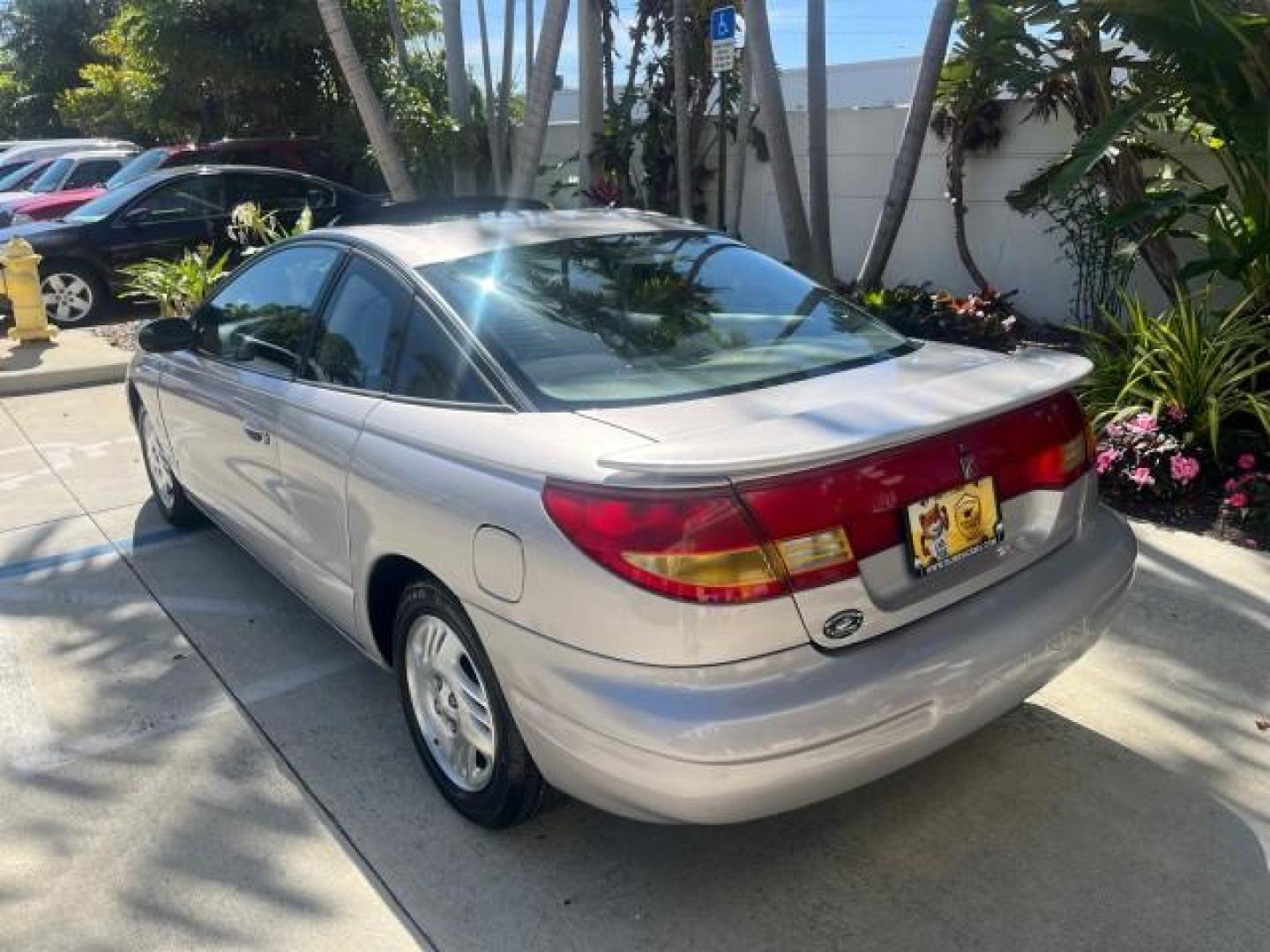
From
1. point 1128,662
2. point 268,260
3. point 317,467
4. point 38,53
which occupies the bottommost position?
point 1128,662

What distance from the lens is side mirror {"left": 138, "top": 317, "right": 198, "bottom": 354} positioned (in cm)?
447

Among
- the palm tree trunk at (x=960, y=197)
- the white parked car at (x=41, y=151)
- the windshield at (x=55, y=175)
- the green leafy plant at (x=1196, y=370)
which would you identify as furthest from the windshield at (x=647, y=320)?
the white parked car at (x=41, y=151)

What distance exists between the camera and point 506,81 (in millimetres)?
13234

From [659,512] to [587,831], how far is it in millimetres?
1141

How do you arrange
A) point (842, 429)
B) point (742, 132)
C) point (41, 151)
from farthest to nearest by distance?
point (41, 151) < point (742, 132) < point (842, 429)

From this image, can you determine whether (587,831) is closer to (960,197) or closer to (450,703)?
(450,703)

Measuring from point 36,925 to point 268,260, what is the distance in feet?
8.31

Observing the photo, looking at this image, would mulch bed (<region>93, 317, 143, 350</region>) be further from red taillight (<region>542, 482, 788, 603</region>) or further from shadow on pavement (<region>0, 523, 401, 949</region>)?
red taillight (<region>542, 482, 788, 603</region>)

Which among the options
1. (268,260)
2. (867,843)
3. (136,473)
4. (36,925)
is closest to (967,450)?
(867,843)

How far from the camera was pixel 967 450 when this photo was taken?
8.61ft

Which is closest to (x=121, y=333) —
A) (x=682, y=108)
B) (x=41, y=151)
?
(x=682, y=108)

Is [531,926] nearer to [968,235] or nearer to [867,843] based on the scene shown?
[867,843]

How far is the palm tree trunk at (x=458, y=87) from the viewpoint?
12.4 m

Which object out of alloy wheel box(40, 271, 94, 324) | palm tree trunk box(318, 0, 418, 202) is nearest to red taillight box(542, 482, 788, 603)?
palm tree trunk box(318, 0, 418, 202)
